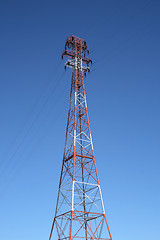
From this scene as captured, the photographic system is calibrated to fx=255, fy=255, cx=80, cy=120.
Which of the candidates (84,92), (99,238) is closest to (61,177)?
(99,238)

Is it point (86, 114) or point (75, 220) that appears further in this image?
point (86, 114)

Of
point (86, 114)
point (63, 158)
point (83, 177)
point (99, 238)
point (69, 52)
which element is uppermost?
point (69, 52)

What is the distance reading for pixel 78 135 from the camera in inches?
1441

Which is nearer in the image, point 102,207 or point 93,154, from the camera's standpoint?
point 102,207

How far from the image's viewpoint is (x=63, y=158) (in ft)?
119

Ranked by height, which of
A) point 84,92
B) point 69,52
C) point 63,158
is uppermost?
point 69,52

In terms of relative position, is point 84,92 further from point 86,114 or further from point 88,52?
point 88,52

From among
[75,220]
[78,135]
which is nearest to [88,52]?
[78,135]

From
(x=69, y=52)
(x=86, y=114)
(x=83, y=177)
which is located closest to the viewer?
(x=83, y=177)

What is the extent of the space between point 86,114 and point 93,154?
21.6 feet

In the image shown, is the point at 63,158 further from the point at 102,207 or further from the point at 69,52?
the point at 69,52

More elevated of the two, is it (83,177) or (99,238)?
(83,177)

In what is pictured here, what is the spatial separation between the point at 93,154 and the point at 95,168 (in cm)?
215

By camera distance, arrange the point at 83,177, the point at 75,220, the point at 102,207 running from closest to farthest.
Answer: the point at 75,220 → the point at 102,207 → the point at 83,177
